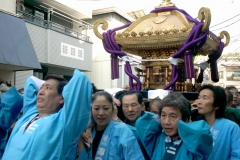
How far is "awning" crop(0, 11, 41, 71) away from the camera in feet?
22.7

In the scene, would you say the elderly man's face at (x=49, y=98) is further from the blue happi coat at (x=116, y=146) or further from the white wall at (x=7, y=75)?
the white wall at (x=7, y=75)

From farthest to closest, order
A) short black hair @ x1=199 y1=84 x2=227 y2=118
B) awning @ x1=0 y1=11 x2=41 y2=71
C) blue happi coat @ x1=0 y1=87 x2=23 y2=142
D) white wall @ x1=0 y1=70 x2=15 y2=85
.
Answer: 1. white wall @ x1=0 y1=70 x2=15 y2=85
2. awning @ x1=0 y1=11 x2=41 y2=71
3. short black hair @ x1=199 y1=84 x2=227 y2=118
4. blue happi coat @ x1=0 y1=87 x2=23 y2=142

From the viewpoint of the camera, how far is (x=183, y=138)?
5.39ft

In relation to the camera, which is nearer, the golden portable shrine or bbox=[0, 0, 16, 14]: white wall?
the golden portable shrine

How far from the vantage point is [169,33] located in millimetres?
4574

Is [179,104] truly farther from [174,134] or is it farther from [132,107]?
[132,107]

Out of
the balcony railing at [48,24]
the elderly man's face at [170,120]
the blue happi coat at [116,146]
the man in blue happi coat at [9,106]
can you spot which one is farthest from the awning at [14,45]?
the elderly man's face at [170,120]

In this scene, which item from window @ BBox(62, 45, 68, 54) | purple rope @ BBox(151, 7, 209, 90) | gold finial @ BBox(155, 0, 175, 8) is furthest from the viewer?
window @ BBox(62, 45, 68, 54)

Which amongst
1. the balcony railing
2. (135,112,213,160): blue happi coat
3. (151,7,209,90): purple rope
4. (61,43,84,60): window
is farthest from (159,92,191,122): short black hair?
(61,43,84,60): window

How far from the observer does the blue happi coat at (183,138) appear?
1.56m

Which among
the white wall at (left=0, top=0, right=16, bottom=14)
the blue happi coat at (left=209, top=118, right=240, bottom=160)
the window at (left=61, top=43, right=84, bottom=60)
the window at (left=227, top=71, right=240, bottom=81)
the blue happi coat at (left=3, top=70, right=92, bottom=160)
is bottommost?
the blue happi coat at (left=209, top=118, right=240, bottom=160)

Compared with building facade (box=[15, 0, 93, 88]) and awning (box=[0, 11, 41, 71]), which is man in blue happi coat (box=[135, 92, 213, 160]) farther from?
building facade (box=[15, 0, 93, 88])

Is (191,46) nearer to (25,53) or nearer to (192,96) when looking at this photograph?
(192,96)

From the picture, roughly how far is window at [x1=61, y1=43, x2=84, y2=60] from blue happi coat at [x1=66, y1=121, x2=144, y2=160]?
386 inches
